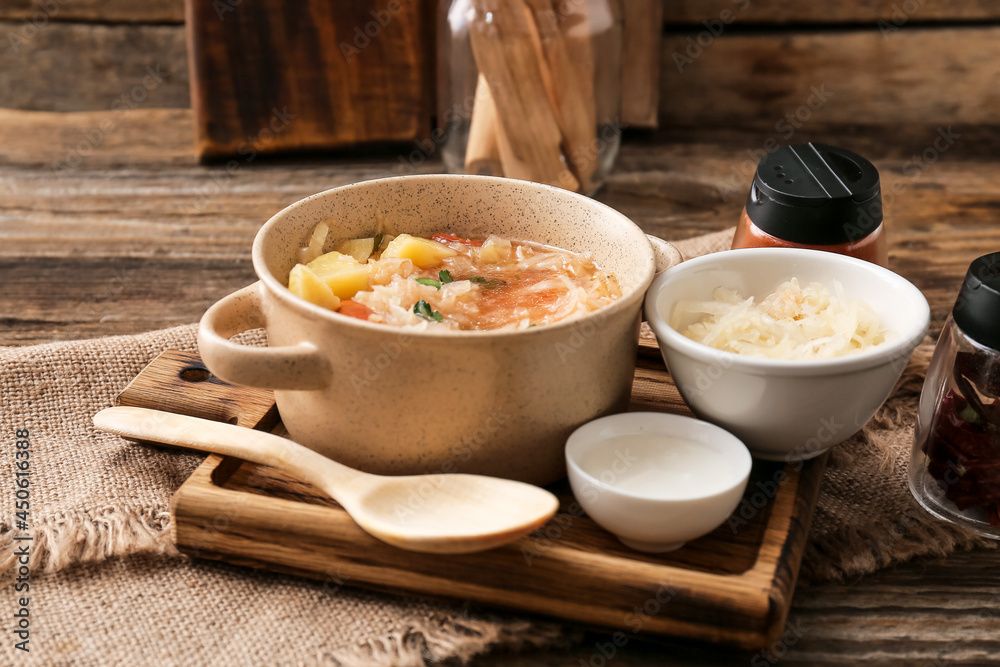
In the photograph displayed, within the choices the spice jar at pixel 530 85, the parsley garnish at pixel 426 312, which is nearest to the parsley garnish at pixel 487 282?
the parsley garnish at pixel 426 312

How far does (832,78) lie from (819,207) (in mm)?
2230

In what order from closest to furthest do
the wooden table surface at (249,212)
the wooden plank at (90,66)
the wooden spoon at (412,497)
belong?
the wooden spoon at (412,497) → the wooden table surface at (249,212) → the wooden plank at (90,66)

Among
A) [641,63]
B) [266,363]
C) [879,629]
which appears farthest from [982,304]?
[641,63]

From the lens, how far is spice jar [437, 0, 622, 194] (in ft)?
9.44

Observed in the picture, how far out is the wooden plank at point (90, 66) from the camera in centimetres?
387

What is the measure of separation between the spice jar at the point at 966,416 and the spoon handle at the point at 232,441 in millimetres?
1027

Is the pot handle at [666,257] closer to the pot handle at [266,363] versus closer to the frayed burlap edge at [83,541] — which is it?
the pot handle at [266,363]

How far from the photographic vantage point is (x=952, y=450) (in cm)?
169

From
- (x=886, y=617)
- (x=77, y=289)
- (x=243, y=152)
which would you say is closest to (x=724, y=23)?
(x=243, y=152)

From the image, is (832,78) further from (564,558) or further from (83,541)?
(83,541)

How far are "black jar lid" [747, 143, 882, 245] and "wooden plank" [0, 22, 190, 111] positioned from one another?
2.81 metres

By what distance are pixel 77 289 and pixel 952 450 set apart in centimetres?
228

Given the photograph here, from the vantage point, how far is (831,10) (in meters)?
3.73

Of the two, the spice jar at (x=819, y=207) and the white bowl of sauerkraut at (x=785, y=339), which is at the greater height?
the spice jar at (x=819, y=207)
